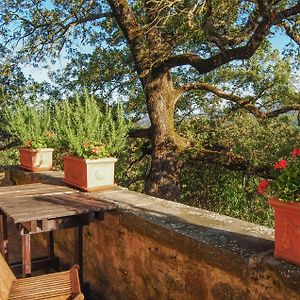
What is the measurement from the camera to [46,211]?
3.01m

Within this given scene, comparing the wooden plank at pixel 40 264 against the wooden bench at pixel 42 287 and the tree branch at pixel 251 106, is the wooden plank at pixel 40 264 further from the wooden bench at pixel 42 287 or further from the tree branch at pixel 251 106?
the tree branch at pixel 251 106

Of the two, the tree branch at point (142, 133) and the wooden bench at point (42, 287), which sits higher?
the tree branch at point (142, 133)

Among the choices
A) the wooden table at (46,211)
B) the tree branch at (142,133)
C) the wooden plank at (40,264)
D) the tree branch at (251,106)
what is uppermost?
the tree branch at (251,106)

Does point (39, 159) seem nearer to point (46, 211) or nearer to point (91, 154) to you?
point (91, 154)

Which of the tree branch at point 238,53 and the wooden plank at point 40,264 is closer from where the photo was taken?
the wooden plank at point 40,264

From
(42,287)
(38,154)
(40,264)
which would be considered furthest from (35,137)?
(42,287)

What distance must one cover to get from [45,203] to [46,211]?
0.34 meters

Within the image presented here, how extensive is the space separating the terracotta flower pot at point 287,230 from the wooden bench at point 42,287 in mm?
1281

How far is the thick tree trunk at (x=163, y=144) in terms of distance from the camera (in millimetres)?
6797

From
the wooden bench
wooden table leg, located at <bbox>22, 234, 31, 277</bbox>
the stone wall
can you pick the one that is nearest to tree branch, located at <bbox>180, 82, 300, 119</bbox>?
the stone wall

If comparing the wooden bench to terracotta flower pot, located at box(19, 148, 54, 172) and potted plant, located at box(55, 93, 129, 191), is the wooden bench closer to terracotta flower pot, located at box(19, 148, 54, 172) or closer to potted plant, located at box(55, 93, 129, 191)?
potted plant, located at box(55, 93, 129, 191)

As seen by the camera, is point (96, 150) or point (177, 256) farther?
point (96, 150)

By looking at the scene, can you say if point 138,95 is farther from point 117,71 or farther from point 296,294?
point 296,294

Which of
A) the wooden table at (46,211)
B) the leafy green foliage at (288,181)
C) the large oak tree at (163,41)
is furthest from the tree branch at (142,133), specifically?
the leafy green foliage at (288,181)
